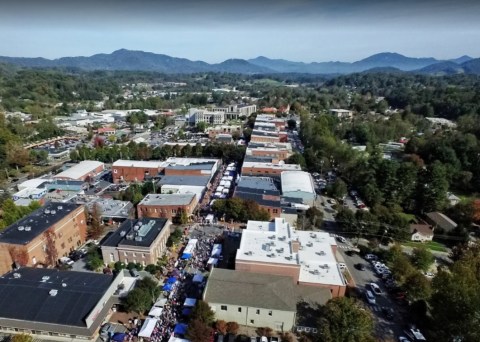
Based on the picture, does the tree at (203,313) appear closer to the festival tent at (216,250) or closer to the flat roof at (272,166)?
the festival tent at (216,250)

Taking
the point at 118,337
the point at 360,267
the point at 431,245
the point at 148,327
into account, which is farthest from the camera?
the point at 431,245

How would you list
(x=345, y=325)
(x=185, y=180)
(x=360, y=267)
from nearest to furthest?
(x=345, y=325) → (x=360, y=267) → (x=185, y=180)

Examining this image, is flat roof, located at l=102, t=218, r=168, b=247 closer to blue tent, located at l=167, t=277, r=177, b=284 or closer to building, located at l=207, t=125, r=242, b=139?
blue tent, located at l=167, t=277, r=177, b=284

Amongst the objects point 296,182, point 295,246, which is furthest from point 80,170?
point 295,246

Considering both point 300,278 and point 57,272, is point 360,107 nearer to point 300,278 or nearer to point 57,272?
point 300,278

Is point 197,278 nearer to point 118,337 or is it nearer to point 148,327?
point 148,327

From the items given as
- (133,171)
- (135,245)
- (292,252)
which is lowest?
(133,171)

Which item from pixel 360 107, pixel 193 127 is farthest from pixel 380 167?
pixel 360 107
